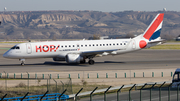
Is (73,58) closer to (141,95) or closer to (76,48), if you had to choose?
(76,48)

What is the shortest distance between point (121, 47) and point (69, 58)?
1008 centimetres

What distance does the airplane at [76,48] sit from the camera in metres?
47.0

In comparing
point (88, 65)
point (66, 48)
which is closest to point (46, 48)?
point (66, 48)

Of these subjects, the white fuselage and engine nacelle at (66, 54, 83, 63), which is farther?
engine nacelle at (66, 54, 83, 63)

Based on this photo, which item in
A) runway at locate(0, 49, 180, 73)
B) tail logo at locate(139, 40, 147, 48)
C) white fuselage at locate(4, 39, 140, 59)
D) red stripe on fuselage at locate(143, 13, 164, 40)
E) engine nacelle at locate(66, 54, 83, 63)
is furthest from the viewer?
red stripe on fuselage at locate(143, 13, 164, 40)

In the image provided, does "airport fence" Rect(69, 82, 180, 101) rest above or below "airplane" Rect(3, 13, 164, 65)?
below

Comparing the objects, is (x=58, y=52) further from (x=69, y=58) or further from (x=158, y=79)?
(x=158, y=79)

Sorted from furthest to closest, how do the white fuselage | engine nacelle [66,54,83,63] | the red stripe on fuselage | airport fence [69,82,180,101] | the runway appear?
the red stripe on fuselage
engine nacelle [66,54,83,63]
the white fuselage
the runway
airport fence [69,82,180,101]

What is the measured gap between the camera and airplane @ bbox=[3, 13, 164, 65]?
46969 millimetres

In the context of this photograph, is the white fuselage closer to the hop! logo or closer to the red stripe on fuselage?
the hop! logo

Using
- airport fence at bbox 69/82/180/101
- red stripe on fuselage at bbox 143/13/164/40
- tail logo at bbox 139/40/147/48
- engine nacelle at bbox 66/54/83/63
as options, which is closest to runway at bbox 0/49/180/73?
engine nacelle at bbox 66/54/83/63

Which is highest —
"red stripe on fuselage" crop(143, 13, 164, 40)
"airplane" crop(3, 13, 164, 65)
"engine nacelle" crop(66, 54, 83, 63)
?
"red stripe on fuselage" crop(143, 13, 164, 40)

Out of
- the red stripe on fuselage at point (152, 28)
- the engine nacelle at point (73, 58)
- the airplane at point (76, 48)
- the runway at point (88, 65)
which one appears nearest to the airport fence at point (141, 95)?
the runway at point (88, 65)

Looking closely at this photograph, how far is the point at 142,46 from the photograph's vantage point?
5194 centimetres
